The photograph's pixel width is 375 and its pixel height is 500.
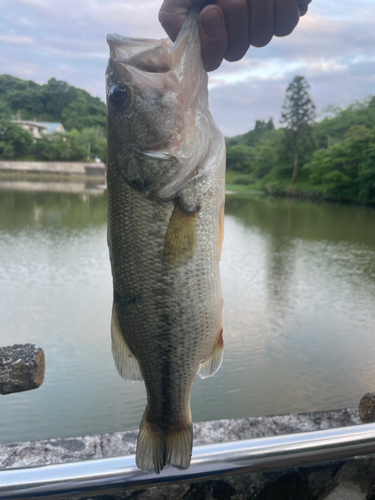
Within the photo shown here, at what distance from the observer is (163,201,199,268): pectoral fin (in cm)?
104

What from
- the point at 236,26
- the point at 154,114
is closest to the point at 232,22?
the point at 236,26

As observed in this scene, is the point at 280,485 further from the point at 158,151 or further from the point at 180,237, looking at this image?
the point at 158,151

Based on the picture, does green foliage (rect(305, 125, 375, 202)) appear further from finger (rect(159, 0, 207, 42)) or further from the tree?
finger (rect(159, 0, 207, 42))

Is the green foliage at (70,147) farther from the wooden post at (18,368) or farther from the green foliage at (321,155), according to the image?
the wooden post at (18,368)

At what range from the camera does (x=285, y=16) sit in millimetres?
1101

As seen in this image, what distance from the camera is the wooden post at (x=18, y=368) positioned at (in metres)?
1.41

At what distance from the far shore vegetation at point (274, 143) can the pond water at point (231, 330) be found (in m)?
19.6

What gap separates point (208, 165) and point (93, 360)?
14.7 ft

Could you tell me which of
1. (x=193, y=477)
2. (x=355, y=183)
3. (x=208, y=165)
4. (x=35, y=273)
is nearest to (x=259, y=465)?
(x=193, y=477)

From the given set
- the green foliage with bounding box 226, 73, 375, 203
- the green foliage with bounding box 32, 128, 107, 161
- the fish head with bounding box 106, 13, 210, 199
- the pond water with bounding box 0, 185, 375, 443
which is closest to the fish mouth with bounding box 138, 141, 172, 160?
the fish head with bounding box 106, 13, 210, 199

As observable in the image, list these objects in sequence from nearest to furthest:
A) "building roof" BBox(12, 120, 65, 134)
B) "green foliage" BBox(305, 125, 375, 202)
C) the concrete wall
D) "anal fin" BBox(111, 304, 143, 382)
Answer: "anal fin" BBox(111, 304, 143, 382)
the concrete wall
"green foliage" BBox(305, 125, 375, 202)
"building roof" BBox(12, 120, 65, 134)

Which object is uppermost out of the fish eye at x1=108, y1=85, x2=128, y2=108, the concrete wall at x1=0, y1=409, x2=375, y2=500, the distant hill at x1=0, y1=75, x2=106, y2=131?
the distant hill at x1=0, y1=75, x2=106, y2=131

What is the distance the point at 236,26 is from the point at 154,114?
0.30 metres

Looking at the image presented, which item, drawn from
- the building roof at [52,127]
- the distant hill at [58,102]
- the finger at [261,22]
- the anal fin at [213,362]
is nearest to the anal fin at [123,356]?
the anal fin at [213,362]
